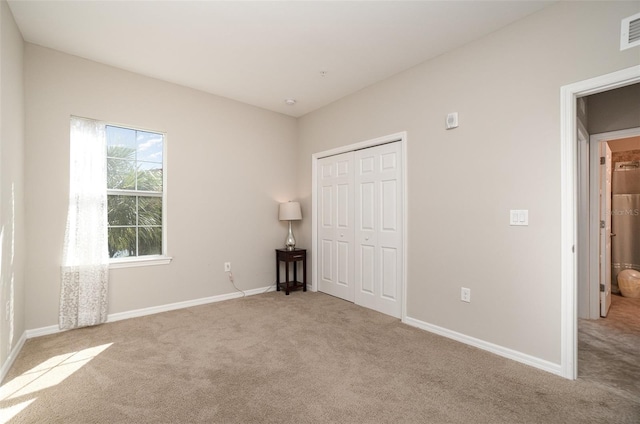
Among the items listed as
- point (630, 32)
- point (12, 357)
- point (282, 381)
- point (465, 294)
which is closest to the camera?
point (630, 32)

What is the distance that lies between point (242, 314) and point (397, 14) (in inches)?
132

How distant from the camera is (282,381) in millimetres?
2146

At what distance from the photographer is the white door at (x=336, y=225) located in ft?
13.6

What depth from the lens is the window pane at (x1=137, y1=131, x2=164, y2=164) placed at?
11.9 ft

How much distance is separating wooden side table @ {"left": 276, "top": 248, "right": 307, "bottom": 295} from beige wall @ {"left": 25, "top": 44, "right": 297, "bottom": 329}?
6.5 inches

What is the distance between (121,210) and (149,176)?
1.64 feet

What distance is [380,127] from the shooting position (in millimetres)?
3648

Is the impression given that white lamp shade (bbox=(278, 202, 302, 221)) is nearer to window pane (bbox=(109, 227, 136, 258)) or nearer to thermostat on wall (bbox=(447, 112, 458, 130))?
window pane (bbox=(109, 227, 136, 258))

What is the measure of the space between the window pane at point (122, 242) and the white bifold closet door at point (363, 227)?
243cm

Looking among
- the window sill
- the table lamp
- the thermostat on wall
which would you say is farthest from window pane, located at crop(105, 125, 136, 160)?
the thermostat on wall

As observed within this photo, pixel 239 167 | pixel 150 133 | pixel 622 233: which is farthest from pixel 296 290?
pixel 622 233

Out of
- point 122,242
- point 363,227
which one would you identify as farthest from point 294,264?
point 122,242

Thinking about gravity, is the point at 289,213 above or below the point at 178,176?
below

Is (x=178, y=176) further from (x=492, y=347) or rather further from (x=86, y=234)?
(x=492, y=347)
